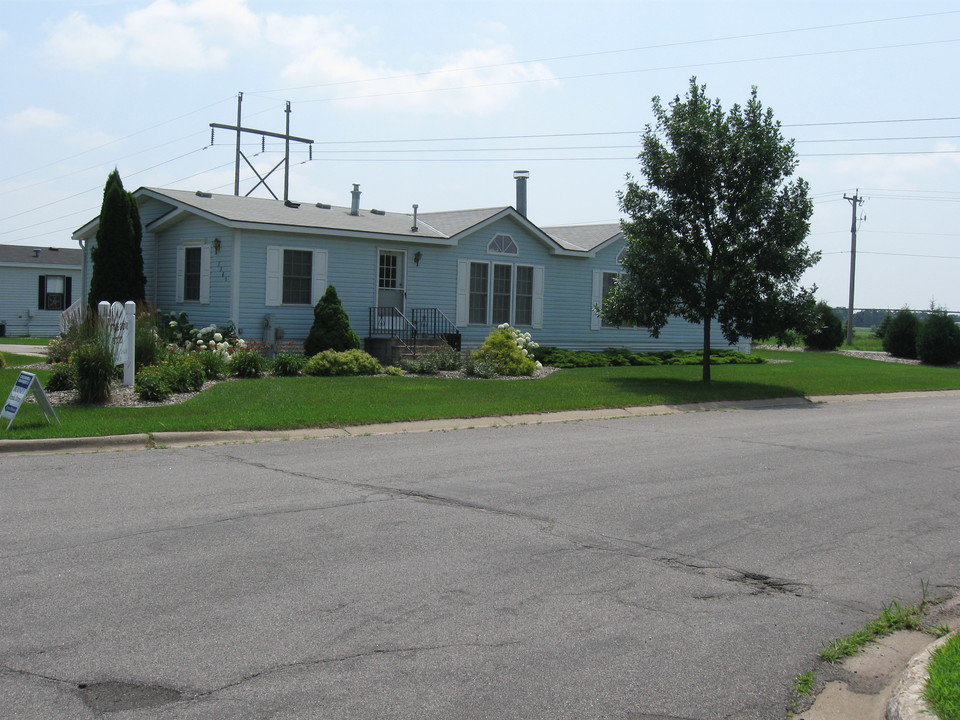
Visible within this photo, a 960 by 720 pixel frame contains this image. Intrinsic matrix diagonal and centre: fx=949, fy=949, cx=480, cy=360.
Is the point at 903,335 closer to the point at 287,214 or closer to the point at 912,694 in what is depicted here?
the point at 287,214

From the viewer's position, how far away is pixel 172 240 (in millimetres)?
26172

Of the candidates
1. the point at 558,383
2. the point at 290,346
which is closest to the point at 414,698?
the point at 558,383

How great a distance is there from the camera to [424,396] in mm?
17672

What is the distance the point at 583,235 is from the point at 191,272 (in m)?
13.7

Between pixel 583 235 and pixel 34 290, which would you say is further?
pixel 34 290

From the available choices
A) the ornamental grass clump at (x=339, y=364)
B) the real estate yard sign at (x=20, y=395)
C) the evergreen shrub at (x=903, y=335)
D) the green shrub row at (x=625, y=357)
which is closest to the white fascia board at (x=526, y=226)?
the green shrub row at (x=625, y=357)

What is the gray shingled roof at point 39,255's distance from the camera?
1580 inches

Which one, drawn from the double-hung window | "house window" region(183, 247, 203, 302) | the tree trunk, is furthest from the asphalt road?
the double-hung window

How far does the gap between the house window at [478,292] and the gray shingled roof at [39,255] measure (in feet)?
67.1

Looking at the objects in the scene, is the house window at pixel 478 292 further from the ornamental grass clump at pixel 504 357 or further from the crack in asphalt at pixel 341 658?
the crack in asphalt at pixel 341 658

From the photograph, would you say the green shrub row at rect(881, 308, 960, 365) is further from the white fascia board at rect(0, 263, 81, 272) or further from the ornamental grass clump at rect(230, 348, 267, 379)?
the white fascia board at rect(0, 263, 81, 272)

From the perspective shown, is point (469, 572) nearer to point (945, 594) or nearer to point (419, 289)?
point (945, 594)

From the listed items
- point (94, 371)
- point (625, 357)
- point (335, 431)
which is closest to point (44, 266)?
point (625, 357)

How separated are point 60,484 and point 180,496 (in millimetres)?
1377
